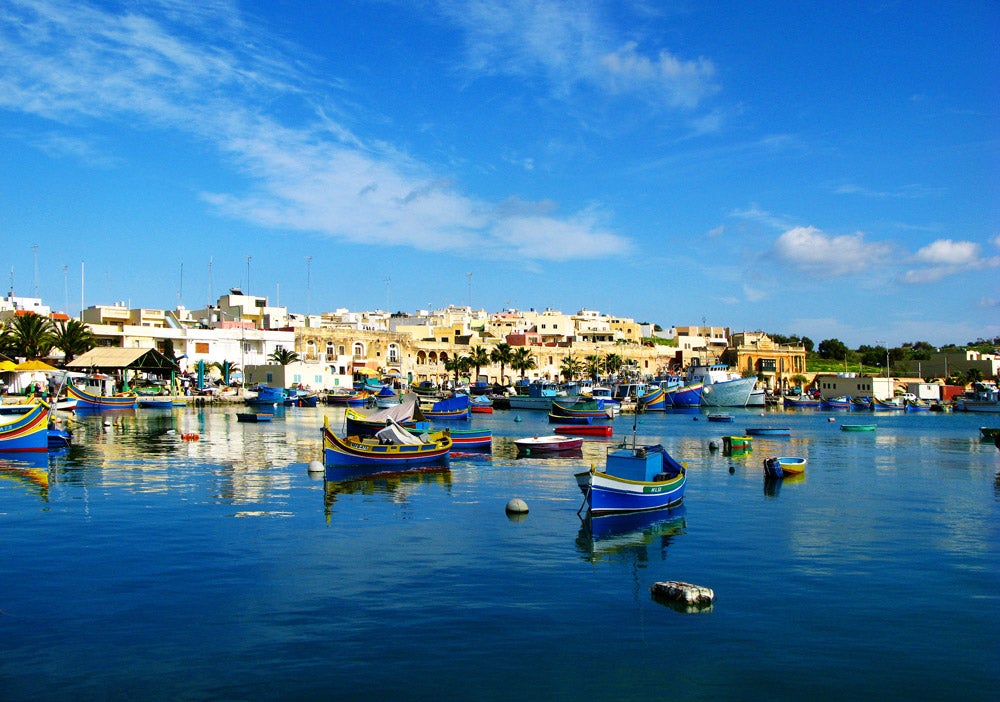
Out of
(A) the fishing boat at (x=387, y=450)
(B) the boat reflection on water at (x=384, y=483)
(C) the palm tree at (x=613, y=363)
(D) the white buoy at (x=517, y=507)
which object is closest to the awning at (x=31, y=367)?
(A) the fishing boat at (x=387, y=450)

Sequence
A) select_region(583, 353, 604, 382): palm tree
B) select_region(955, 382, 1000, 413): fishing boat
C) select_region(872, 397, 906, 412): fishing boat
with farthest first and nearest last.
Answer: select_region(583, 353, 604, 382): palm tree
select_region(872, 397, 906, 412): fishing boat
select_region(955, 382, 1000, 413): fishing boat

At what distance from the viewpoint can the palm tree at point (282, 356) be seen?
282 feet

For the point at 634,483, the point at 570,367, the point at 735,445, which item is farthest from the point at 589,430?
the point at 570,367

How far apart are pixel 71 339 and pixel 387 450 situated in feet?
171

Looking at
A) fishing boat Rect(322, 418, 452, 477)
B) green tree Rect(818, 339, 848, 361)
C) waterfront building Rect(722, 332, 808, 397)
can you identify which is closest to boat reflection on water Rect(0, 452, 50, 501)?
fishing boat Rect(322, 418, 452, 477)

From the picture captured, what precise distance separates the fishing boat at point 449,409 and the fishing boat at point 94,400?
74.7ft

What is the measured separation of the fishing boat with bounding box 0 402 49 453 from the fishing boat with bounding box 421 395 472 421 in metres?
27.9

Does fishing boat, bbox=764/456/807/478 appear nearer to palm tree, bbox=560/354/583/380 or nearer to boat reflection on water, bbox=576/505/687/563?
boat reflection on water, bbox=576/505/687/563

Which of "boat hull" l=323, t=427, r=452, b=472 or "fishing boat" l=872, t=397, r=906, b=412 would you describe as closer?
"boat hull" l=323, t=427, r=452, b=472

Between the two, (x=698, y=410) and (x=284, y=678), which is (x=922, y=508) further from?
(x=698, y=410)

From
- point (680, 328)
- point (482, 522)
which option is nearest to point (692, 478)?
point (482, 522)

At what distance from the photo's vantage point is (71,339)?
7181cm

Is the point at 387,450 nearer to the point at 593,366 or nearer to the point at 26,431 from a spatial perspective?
the point at 26,431

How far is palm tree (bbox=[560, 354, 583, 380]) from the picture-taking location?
114 meters
